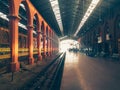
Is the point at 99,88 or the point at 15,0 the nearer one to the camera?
the point at 99,88

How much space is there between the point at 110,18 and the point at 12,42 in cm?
1737

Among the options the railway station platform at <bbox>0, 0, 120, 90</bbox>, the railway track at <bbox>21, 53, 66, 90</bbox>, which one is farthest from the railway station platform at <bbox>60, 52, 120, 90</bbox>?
the railway track at <bbox>21, 53, 66, 90</bbox>

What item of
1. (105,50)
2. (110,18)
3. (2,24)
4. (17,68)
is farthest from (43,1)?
(105,50)

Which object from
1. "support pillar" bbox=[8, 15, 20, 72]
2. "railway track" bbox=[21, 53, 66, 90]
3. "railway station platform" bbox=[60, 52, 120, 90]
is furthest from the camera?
"support pillar" bbox=[8, 15, 20, 72]

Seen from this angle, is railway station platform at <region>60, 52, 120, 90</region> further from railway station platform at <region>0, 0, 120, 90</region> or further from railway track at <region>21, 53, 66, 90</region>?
railway track at <region>21, 53, 66, 90</region>

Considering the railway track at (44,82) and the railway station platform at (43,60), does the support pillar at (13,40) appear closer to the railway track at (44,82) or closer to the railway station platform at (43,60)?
the railway station platform at (43,60)

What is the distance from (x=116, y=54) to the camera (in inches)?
813

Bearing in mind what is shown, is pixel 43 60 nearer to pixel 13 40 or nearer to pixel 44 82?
pixel 13 40

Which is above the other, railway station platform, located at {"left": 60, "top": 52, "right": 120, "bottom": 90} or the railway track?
railway station platform, located at {"left": 60, "top": 52, "right": 120, "bottom": 90}

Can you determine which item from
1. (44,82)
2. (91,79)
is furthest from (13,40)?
(91,79)

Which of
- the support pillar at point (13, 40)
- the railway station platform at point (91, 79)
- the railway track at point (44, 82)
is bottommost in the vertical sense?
the railway track at point (44, 82)

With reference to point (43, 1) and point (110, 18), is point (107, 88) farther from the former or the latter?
point (110, 18)

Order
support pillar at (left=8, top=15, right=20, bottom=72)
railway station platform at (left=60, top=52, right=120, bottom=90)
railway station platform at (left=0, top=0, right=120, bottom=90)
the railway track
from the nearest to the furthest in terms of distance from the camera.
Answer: railway station platform at (left=60, top=52, right=120, bottom=90) → the railway track → railway station platform at (left=0, top=0, right=120, bottom=90) → support pillar at (left=8, top=15, right=20, bottom=72)

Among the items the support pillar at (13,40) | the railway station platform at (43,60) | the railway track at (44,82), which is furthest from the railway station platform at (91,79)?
the support pillar at (13,40)
